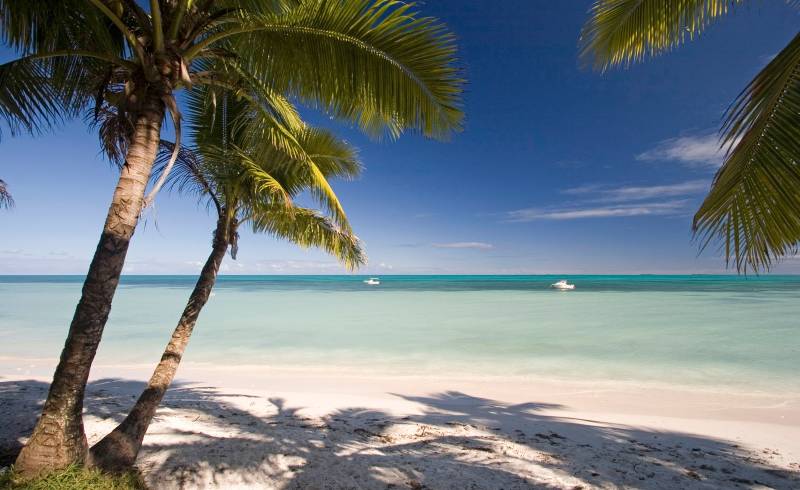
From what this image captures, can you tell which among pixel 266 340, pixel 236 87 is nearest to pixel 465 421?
pixel 236 87

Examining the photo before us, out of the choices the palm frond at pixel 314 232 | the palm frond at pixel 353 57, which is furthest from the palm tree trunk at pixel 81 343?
the palm frond at pixel 314 232

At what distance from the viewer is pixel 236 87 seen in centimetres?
313

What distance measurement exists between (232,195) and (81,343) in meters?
2.17

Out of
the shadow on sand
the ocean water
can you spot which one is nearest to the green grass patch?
the shadow on sand

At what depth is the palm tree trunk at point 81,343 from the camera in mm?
2219

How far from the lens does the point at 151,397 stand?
10.4 ft

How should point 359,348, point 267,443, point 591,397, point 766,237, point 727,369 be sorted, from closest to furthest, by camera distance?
1. point 766,237
2. point 267,443
3. point 591,397
4. point 727,369
5. point 359,348

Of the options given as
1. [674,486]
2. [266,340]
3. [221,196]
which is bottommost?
[266,340]

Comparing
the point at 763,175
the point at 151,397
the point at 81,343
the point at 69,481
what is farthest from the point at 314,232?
the point at 763,175

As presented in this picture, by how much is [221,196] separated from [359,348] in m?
8.80

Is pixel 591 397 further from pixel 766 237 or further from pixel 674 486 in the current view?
pixel 766 237

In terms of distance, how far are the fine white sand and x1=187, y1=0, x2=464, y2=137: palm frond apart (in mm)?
2952

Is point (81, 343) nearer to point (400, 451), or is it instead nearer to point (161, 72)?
point (161, 72)

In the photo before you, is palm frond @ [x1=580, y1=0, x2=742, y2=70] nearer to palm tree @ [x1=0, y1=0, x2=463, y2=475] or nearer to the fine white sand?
palm tree @ [x1=0, y1=0, x2=463, y2=475]
